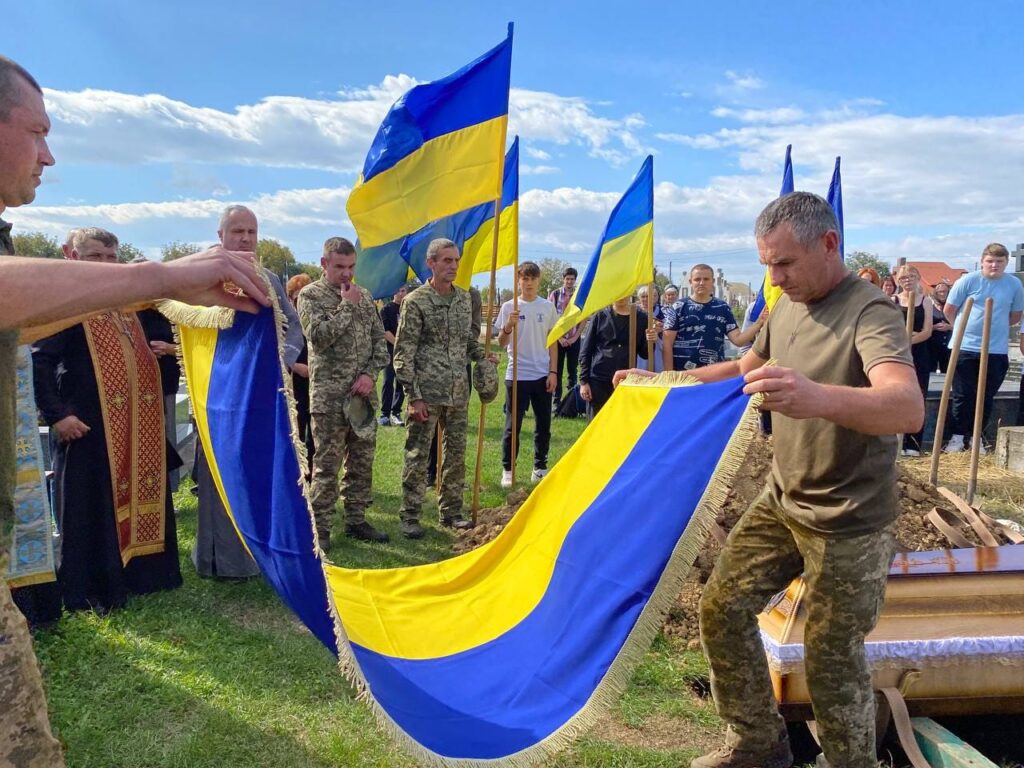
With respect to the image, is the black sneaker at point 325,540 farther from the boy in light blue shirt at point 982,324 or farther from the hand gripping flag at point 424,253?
the boy in light blue shirt at point 982,324

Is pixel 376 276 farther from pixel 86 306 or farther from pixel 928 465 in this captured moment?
pixel 928 465

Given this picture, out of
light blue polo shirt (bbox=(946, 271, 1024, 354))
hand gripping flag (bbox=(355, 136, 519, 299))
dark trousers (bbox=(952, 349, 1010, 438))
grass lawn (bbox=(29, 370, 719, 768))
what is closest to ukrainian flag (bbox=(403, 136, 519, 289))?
hand gripping flag (bbox=(355, 136, 519, 299))

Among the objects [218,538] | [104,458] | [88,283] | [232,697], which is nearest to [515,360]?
[218,538]

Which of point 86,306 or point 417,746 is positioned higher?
point 86,306

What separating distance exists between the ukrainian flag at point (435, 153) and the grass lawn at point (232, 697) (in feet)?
10.3

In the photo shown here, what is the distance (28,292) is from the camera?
1.46 meters

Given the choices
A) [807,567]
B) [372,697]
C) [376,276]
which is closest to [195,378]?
[372,697]

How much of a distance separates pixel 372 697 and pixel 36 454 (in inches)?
95.8

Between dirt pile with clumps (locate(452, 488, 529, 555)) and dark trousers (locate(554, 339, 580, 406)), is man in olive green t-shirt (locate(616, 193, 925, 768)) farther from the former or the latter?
dark trousers (locate(554, 339, 580, 406))

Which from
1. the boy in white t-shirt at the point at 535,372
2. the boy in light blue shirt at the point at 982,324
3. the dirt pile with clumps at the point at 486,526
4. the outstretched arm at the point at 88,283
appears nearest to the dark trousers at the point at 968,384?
the boy in light blue shirt at the point at 982,324

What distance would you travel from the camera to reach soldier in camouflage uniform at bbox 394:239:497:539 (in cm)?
604

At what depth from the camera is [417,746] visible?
2.79 m

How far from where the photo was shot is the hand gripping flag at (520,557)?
9.09ft

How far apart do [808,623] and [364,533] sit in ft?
12.9
